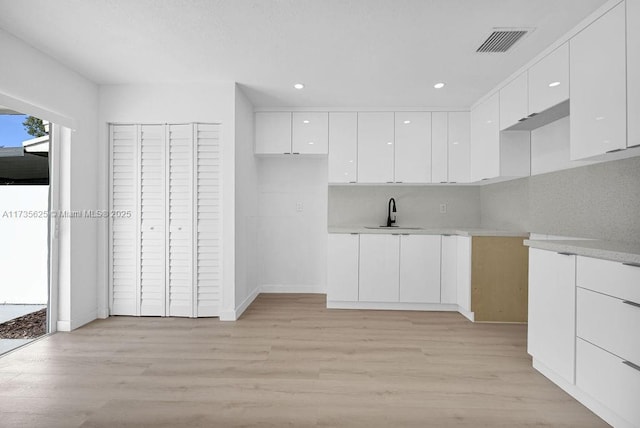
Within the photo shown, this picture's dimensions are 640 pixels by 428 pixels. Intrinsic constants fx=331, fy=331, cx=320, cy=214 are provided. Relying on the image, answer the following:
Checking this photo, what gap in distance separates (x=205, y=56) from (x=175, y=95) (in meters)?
0.83

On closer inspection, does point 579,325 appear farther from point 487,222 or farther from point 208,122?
point 208,122

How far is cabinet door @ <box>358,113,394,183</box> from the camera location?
410 cm

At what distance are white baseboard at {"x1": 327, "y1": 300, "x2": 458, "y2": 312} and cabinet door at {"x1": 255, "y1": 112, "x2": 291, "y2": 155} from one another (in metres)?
1.98

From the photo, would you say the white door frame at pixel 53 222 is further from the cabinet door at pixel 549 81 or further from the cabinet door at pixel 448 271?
the cabinet door at pixel 549 81

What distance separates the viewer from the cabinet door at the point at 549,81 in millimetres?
2441

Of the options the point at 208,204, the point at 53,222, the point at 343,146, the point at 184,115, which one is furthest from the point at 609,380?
the point at 53,222

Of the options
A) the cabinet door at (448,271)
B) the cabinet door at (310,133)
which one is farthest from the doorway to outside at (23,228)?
the cabinet door at (448,271)

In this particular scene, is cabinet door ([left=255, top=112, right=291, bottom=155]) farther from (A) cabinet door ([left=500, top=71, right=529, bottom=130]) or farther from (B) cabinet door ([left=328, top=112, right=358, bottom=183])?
(A) cabinet door ([left=500, top=71, right=529, bottom=130])

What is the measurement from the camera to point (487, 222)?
4.23 meters

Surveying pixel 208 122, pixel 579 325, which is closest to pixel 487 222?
pixel 579 325

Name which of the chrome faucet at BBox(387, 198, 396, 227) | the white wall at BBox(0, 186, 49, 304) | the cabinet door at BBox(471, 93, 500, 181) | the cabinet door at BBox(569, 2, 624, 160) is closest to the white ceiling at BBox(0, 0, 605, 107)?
the cabinet door at BBox(569, 2, 624, 160)

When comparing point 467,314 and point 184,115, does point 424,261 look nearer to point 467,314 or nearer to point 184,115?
point 467,314

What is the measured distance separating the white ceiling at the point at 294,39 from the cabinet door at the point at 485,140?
0.91ft

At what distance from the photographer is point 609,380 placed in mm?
1739
